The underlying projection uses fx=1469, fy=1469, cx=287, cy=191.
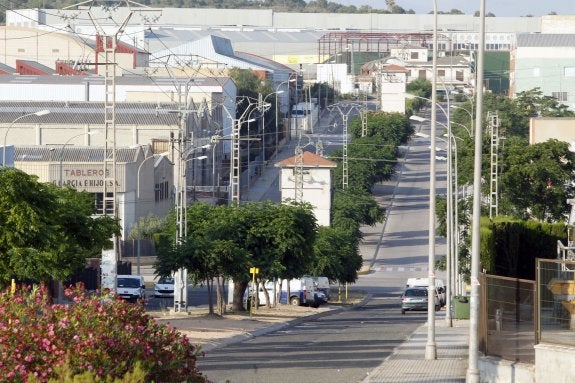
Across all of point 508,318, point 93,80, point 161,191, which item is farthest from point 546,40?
point 508,318

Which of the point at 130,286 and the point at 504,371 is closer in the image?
the point at 504,371

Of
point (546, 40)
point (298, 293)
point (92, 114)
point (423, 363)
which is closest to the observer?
point (423, 363)

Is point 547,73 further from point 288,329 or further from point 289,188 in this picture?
point 288,329

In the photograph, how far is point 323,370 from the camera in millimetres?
29609

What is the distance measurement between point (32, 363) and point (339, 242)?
6355cm

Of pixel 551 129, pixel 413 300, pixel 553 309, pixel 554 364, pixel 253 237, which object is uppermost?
pixel 551 129

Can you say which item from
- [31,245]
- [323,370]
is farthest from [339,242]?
[323,370]

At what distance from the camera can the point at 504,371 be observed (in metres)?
26.6

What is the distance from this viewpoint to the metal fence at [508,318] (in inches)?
1037

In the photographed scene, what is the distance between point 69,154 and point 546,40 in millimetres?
77717

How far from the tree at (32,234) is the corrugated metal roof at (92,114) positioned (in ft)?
211

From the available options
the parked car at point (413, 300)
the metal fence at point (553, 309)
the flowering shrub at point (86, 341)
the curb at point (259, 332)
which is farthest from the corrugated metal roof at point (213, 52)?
the flowering shrub at point (86, 341)

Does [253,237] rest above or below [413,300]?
above

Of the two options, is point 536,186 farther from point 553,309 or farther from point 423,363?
point 553,309
